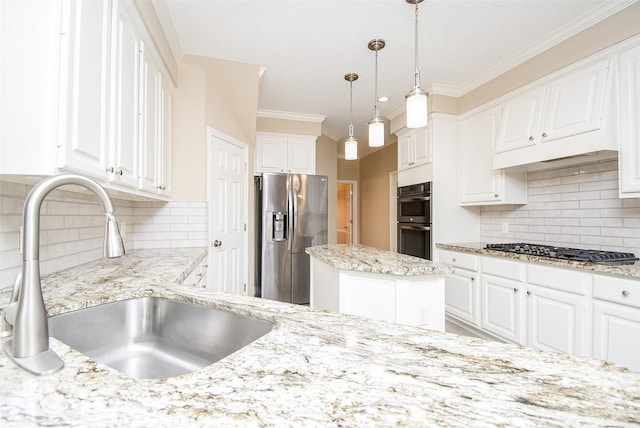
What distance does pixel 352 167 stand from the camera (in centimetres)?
636

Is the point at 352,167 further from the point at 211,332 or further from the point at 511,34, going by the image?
the point at 211,332

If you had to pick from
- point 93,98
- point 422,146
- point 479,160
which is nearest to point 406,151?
point 422,146

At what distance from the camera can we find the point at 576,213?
7.91 feet

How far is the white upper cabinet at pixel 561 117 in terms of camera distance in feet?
6.55

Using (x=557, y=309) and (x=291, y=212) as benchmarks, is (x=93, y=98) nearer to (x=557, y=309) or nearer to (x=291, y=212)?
(x=291, y=212)

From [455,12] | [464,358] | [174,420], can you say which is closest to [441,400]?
[464,358]

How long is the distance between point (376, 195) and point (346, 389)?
5.30 m

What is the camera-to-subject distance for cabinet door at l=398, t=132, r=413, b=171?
11.8 feet

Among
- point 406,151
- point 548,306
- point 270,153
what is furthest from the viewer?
point 270,153

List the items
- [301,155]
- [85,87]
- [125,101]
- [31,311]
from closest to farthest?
[31,311], [85,87], [125,101], [301,155]

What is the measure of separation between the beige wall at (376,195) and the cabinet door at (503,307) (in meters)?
2.62

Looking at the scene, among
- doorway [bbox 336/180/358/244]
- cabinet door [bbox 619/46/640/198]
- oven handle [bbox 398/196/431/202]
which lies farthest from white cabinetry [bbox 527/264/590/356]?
doorway [bbox 336/180/358/244]

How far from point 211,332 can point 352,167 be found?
224 inches

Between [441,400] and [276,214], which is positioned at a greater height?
[276,214]
